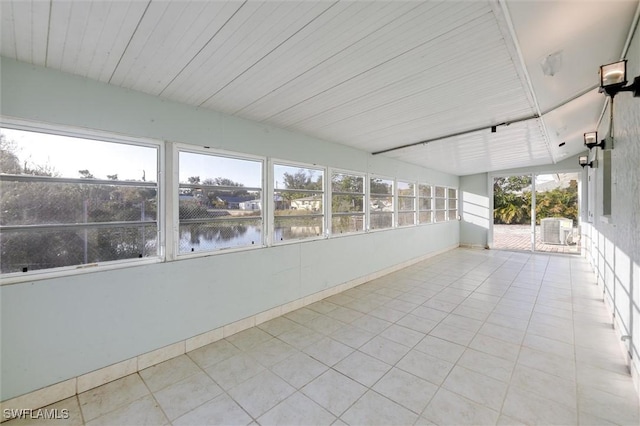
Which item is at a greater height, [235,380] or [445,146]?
[445,146]

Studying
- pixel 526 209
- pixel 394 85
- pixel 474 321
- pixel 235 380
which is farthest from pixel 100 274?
pixel 526 209

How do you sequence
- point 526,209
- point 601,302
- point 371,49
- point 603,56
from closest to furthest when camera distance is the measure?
point 371,49, point 603,56, point 601,302, point 526,209

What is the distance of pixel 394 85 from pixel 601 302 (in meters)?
4.50

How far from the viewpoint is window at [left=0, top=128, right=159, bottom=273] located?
1.89 m

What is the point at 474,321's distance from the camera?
323 centimetres

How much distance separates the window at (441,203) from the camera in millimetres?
7637

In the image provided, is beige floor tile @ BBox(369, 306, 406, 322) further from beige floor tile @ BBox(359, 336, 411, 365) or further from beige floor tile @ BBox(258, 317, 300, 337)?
beige floor tile @ BBox(258, 317, 300, 337)

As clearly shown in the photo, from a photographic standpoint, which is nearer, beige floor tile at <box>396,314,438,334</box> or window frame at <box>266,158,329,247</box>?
beige floor tile at <box>396,314,438,334</box>

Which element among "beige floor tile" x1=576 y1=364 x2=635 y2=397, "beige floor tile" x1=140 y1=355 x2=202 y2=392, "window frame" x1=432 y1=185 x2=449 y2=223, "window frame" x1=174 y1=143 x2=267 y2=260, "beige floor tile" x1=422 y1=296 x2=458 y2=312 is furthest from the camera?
"window frame" x1=432 y1=185 x2=449 y2=223

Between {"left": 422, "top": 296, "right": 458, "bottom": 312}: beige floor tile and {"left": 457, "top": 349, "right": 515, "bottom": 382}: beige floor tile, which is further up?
{"left": 422, "top": 296, "right": 458, "bottom": 312}: beige floor tile

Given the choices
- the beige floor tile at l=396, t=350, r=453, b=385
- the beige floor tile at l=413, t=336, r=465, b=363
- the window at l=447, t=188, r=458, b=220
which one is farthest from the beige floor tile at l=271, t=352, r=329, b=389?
the window at l=447, t=188, r=458, b=220

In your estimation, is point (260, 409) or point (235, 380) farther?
point (235, 380)

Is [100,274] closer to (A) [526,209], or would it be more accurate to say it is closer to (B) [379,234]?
(B) [379,234]

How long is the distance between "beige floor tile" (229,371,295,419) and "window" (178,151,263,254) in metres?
1.39
